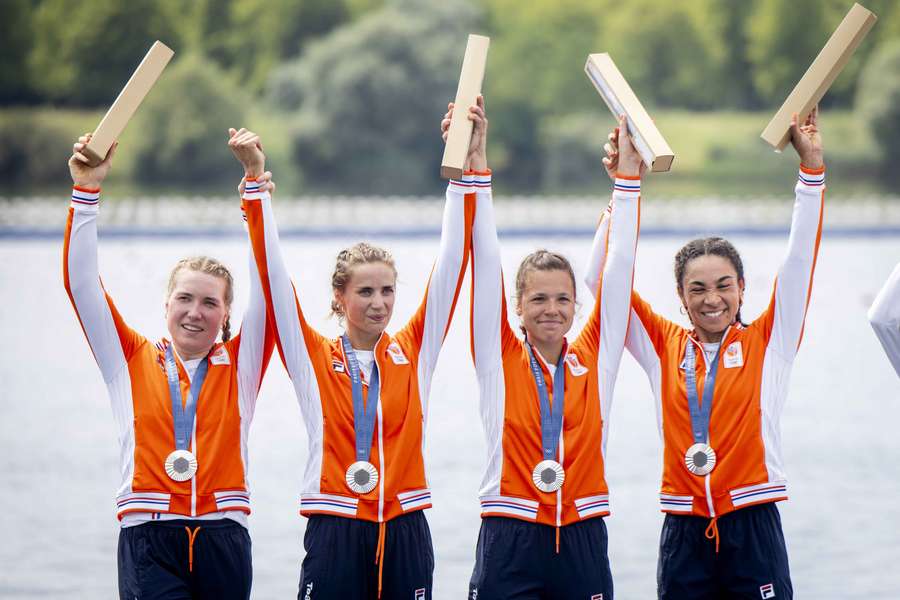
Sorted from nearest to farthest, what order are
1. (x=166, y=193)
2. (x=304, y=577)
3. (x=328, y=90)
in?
(x=304, y=577), (x=166, y=193), (x=328, y=90)

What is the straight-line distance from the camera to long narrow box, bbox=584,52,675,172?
3236 mm

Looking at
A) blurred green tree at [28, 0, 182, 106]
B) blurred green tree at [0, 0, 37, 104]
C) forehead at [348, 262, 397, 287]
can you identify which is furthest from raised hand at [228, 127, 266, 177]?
blurred green tree at [28, 0, 182, 106]

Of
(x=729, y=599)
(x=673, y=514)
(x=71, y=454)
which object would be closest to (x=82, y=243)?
(x=673, y=514)

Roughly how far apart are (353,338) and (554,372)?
0.57 meters

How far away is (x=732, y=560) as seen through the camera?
10.6 feet

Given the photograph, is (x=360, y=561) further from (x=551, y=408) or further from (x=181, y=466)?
(x=551, y=408)

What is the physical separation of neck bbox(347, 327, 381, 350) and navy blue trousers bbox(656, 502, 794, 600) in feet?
3.23

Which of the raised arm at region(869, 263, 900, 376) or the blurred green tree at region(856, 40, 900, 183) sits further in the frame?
the blurred green tree at region(856, 40, 900, 183)

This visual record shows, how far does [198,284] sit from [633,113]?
4.33 feet

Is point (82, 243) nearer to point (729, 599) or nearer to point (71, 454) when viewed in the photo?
point (729, 599)

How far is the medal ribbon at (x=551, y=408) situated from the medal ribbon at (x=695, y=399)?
350mm

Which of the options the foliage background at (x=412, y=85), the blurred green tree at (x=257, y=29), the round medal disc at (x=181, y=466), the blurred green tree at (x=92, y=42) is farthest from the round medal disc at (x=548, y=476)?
the blurred green tree at (x=257, y=29)

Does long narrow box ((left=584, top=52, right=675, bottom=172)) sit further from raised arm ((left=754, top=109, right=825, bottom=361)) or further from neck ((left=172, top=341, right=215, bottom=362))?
neck ((left=172, top=341, right=215, bottom=362))

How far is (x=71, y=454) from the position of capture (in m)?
7.54
